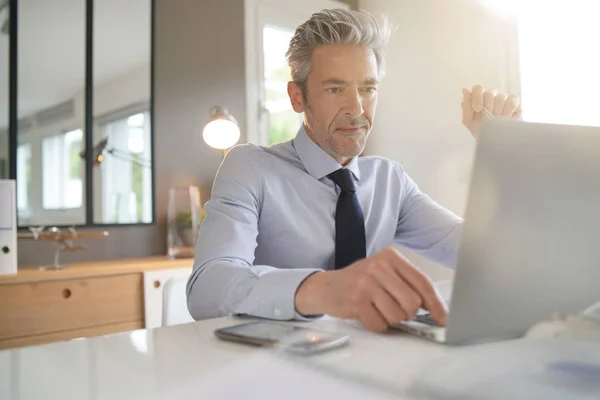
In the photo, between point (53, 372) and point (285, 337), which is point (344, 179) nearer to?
point (285, 337)

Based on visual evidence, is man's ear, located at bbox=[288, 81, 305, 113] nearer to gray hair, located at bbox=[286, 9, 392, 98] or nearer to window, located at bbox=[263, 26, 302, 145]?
gray hair, located at bbox=[286, 9, 392, 98]

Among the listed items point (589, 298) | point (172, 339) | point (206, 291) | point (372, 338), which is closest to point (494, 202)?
point (589, 298)

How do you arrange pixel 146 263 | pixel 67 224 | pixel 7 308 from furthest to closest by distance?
pixel 67 224 → pixel 146 263 → pixel 7 308

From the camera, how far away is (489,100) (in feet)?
4.56

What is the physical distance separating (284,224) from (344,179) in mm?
209

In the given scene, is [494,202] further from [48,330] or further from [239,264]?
[48,330]

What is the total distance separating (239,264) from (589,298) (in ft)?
2.20

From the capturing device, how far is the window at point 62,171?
2.27 metres

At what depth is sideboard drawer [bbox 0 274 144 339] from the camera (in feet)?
5.76

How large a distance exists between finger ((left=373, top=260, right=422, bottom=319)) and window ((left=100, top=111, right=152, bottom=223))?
2.04m

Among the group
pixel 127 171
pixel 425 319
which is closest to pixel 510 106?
pixel 425 319

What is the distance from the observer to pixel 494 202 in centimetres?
41

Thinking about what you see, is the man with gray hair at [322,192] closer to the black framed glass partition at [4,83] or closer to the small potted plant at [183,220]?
the small potted plant at [183,220]

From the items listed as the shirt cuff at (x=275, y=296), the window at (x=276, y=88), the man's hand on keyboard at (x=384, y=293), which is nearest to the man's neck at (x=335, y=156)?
the shirt cuff at (x=275, y=296)
